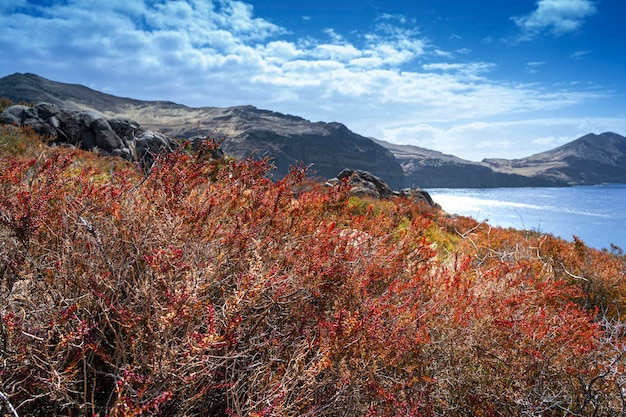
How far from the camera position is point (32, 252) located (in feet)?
8.73

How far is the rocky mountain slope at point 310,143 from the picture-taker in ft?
378

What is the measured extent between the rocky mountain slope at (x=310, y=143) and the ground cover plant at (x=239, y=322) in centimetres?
10826

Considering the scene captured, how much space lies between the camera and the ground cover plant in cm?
193

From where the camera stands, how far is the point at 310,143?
16325 cm

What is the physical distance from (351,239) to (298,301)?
1570mm

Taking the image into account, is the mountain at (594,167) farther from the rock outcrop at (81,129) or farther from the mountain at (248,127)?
the rock outcrop at (81,129)

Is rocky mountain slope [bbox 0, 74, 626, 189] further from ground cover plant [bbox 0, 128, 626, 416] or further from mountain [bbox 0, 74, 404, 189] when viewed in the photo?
ground cover plant [bbox 0, 128, 626, 416]

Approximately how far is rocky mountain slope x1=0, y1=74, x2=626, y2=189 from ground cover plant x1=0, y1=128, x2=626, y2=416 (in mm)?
108257

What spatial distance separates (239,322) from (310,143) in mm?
164290

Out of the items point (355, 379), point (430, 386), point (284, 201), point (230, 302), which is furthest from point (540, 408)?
point (284, 201)

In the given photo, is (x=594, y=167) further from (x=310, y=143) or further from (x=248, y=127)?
(x=248, y=127)

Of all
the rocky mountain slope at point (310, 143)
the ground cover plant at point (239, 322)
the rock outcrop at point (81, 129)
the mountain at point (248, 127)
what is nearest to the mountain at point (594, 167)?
the rocky mountain slope at point (310, 143)

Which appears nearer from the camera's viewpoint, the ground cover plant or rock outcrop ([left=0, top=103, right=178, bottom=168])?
the ground cover plant

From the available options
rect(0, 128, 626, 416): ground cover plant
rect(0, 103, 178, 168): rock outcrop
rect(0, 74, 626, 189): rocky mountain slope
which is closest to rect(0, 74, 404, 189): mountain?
rect(0, 74, 626, 189): rocky mountain slope
